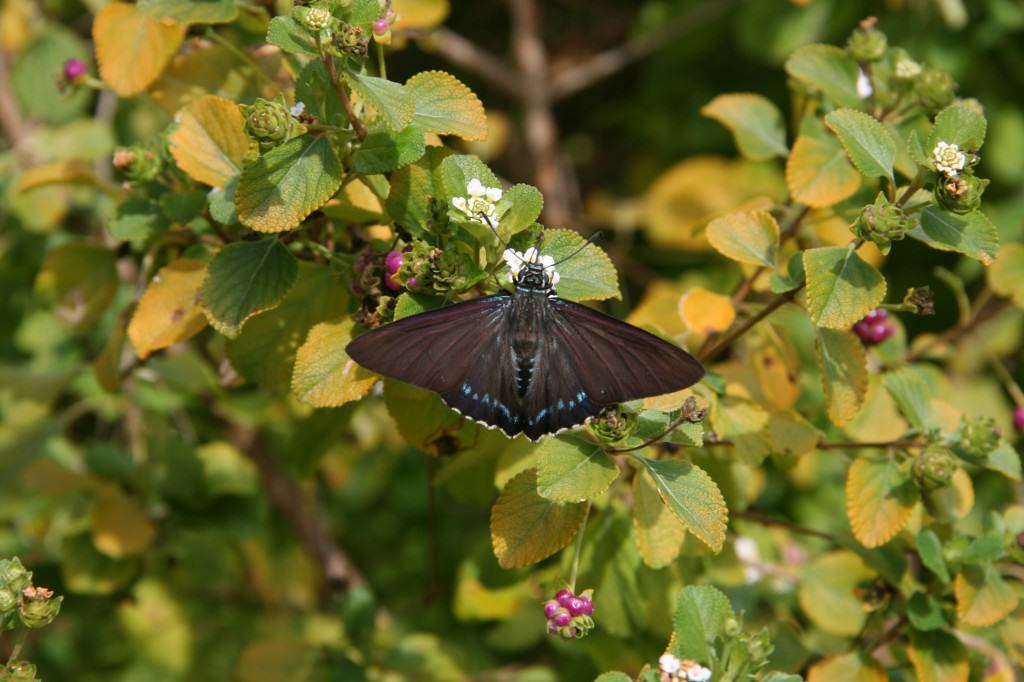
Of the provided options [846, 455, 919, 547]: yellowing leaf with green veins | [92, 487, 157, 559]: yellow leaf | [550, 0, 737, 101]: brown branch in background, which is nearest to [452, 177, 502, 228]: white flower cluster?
[846, 455, 919, 547]: yellowing leaf with green veins

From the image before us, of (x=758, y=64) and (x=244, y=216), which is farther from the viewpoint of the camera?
(x=758, y=64)

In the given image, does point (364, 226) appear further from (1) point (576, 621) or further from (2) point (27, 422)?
(2) point (27, 422)

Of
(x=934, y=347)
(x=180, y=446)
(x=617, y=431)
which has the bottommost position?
(x=180, y=446)

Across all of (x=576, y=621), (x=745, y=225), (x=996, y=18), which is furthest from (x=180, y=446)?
(x=996, y=18)

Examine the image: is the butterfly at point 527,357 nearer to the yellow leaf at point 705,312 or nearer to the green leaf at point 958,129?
the yellow leaf at point 705,312

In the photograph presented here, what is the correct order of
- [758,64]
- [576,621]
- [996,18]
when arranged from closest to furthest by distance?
1. [576,621]
2. [996,18]
3. [758,64]

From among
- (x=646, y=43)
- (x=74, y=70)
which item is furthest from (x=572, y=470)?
(x=646, y=43)

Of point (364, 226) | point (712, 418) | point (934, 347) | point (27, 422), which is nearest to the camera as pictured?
point (712, 418)

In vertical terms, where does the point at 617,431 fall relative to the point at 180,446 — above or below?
above
